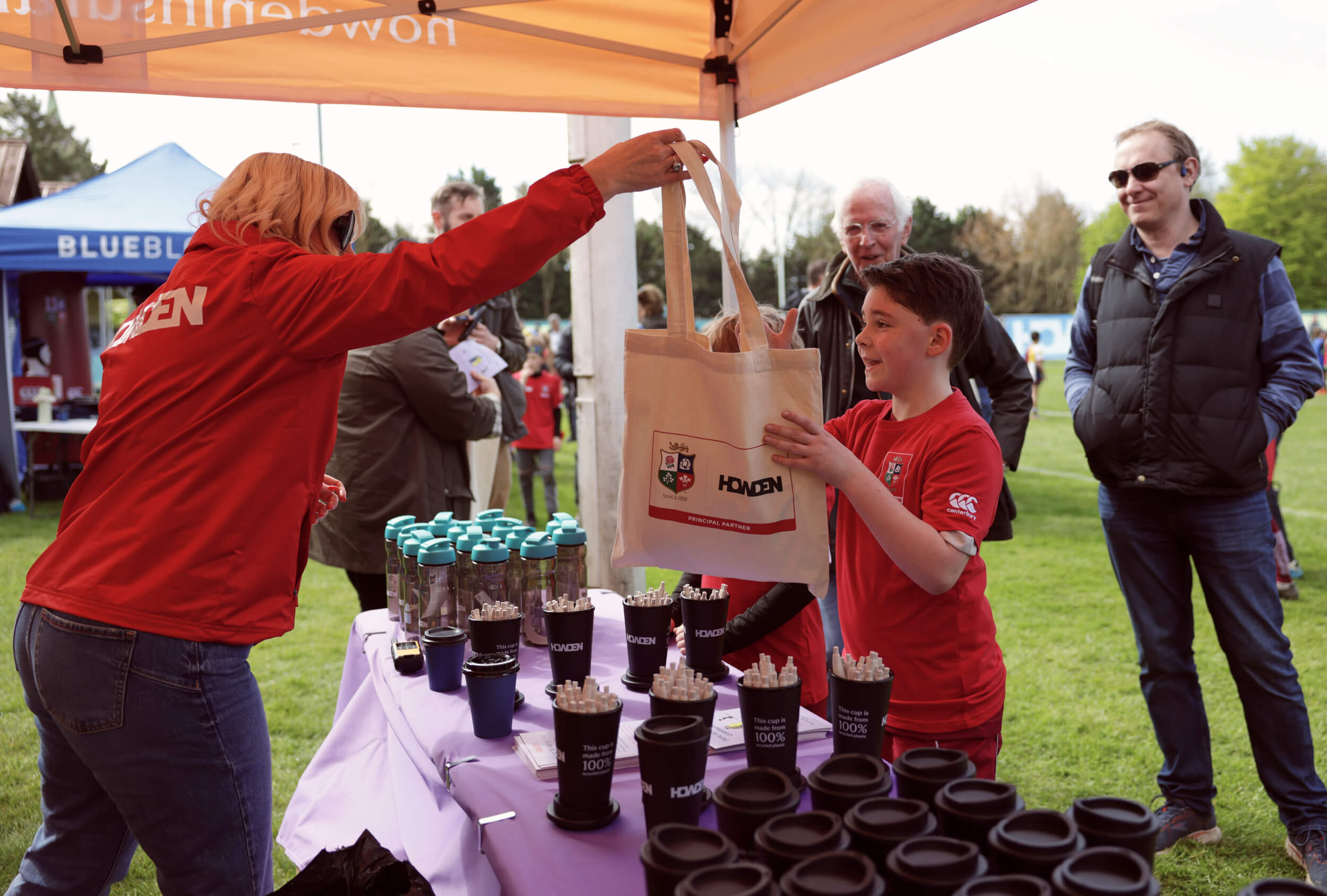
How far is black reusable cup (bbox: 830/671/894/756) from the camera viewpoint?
4.48ft

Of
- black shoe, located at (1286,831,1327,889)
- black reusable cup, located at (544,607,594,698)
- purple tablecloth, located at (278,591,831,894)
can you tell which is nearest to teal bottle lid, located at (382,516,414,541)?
purple tablecloth, located at (278,591,831,894)

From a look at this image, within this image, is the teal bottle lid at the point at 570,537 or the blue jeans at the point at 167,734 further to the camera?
the teal bottle lid at the point at 570,537

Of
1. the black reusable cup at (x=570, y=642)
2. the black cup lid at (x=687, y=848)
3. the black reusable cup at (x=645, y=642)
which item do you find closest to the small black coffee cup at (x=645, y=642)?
the black reusable cup at (x=645, y=642)

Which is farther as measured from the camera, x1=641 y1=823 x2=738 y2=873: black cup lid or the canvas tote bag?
the canvas tote bag

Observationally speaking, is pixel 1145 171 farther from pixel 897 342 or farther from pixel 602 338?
pixel 602 338

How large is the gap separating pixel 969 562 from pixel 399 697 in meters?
1.26

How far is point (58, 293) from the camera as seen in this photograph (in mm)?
12305

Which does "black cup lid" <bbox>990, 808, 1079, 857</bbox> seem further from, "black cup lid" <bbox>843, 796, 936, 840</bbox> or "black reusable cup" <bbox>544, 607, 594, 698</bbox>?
"black reusable cup" <bbox>544, 607, 594, 698</bbox>

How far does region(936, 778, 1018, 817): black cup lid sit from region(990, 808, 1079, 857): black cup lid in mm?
27

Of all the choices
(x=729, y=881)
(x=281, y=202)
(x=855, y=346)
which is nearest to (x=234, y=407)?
(x=281, y=202)

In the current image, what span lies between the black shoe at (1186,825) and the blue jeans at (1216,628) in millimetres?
28

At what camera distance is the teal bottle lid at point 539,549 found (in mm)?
2309

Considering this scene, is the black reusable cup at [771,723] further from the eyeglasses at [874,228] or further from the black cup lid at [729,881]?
the eyeglasses at [874,228]

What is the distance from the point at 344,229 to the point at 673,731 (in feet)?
3.90
